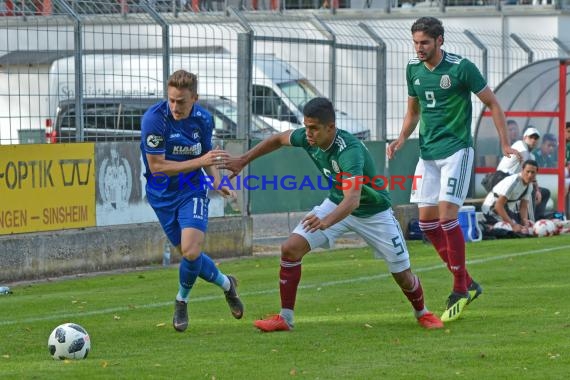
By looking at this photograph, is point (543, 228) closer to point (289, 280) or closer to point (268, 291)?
point (268, 291)

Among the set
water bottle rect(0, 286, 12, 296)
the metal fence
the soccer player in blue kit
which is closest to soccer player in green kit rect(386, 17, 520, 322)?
the soccer player in blue kit

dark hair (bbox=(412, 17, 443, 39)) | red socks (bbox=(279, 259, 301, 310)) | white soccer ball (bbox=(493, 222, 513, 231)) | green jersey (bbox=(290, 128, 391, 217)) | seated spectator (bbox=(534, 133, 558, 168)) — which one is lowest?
white soccer ball (bbox=(493, 222, 513, 231))

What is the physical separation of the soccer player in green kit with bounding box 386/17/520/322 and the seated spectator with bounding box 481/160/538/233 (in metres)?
7.04

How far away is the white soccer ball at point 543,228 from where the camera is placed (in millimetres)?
17484

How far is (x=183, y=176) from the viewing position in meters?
9.59

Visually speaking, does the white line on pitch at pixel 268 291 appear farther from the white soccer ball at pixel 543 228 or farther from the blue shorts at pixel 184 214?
the white soccer ball at pixel 543 228

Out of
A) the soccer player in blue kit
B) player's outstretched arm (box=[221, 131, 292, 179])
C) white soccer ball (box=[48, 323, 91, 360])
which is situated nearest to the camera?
white soccer ball (box=[48, 323, 91, 360])

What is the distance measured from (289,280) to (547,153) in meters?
11.7

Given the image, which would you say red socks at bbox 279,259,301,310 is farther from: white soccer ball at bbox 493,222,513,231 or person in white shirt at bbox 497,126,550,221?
person in white shirt at bbox 497,126,550,221

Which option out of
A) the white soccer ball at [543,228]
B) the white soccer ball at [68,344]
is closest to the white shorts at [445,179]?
the white soccer ball at [68,344]

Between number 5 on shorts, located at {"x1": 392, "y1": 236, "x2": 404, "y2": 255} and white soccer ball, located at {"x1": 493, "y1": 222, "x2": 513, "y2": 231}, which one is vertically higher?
number 5 on shorts, located at {"x1": 392, "y1": 236, "x2": 404, "y2": 255}

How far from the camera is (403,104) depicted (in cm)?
1991

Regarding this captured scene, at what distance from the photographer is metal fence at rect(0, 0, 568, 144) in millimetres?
13727

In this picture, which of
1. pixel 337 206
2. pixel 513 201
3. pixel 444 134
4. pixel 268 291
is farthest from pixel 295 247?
pixel 513 201
